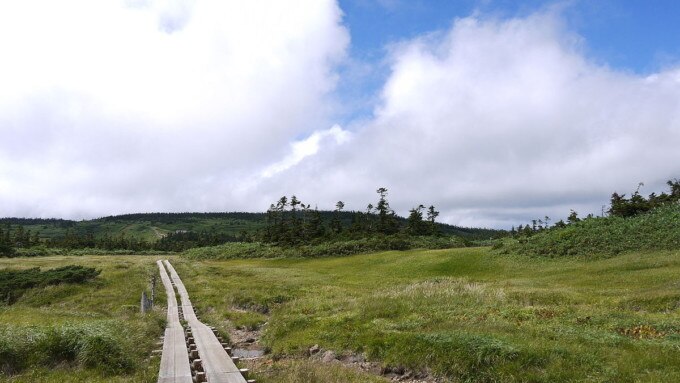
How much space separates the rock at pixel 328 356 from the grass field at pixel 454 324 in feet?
1.13

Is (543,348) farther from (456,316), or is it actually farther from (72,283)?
(72,283)

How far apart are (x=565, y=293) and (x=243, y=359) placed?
19616 millimetres

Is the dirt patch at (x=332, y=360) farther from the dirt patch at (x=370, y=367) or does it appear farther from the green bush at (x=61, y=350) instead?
the green bush at (x=61, y=350)

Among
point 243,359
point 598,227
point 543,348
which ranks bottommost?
point 243,359

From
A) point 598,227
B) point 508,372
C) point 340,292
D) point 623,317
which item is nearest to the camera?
point 508,372

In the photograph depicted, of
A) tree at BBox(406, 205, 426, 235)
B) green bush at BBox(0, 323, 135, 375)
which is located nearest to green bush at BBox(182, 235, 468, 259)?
tree at BBox(406, 205, 426, 235)

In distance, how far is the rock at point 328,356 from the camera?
19609 mm

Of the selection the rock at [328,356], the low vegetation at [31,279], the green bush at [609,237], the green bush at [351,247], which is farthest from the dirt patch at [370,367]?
the green bush at [351,247]

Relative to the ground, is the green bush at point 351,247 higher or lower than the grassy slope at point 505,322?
higher

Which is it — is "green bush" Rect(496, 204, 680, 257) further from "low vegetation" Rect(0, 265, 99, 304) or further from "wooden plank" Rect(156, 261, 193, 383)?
"low vegetation" Rect(0, 265, 99, 304)

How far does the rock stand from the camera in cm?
1961

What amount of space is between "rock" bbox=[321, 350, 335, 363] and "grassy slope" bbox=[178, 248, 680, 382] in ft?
1.41

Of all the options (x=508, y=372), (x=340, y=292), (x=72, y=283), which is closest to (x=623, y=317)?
(x=508, y=372)

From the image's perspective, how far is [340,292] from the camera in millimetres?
37406
